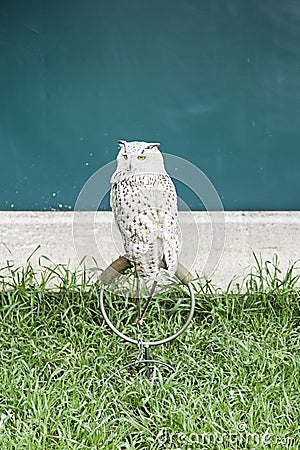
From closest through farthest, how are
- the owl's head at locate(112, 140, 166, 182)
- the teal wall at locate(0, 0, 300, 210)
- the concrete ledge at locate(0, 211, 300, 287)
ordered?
the owl's head at locate(112, 140, 166, 182) → the concrete ledge at locate(0, 211, 300, 287) → the teal wall at locate(0, 0, 300, 210)

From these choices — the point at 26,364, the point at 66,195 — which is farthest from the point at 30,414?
the point at 66,195

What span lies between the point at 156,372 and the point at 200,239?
707 millimetres

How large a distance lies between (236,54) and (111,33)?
25.9 inches

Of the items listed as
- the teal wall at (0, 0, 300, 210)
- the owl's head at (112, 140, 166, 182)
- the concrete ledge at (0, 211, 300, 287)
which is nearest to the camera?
the owl's head at (112, 140, 166, 182)

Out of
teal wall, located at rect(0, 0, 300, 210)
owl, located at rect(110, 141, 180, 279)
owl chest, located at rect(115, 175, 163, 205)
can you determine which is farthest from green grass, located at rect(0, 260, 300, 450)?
teal wall, located at rect(0, 0, 300, 210)

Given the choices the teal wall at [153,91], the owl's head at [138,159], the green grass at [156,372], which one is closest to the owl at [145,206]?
the owl's head at [138,159]

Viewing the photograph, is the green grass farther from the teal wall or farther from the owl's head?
the teal wall

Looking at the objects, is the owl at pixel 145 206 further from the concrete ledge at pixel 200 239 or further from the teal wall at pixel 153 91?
the teal wall at pixel 153 91

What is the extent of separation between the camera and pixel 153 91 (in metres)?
4.15

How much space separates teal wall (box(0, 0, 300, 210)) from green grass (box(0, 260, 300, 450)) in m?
1.34

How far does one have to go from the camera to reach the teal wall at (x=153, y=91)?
412 cm

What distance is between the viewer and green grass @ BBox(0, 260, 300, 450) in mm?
2223

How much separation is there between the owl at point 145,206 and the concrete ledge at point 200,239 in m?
0.50

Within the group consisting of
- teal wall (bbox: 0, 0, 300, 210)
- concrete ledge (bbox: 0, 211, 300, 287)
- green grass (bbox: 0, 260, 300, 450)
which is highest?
teal wall (bbox: 0, 0, 300, 210)
